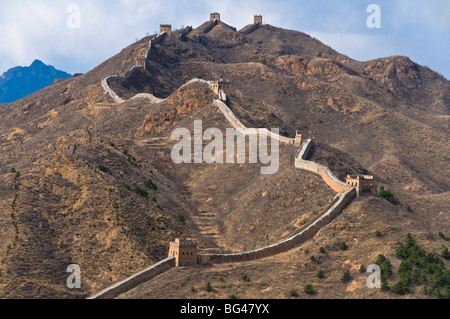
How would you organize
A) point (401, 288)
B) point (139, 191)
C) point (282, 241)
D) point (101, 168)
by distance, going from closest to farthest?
point (401, 288) → point (282, 241) → point (139, 191) → point (101, 168)

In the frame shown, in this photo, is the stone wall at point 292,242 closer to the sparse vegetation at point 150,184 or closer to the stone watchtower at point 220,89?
the sparse vegetation at point 150,184

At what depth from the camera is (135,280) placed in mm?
79688

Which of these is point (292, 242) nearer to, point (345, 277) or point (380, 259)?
point (345, 277)

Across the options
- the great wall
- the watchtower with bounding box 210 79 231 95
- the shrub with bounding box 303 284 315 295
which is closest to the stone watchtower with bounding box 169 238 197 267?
the great wall

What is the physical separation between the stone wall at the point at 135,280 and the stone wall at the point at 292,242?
9.04ft

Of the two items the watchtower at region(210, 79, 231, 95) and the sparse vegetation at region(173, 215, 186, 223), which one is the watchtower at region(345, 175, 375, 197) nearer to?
the sparse vegetation at region(173, 215, 186, 223)

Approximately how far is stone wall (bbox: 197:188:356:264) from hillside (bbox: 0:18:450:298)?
896 mm

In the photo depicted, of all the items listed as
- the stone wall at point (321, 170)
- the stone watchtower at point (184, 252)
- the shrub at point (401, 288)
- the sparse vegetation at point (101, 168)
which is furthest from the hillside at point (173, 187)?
the shrub at point (401, 288)

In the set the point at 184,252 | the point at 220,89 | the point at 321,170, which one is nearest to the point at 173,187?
the point at 321,170

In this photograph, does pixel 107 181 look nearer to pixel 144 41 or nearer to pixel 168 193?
pixel 168 193

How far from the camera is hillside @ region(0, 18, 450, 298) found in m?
83.9

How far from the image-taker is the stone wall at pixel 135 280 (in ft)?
256

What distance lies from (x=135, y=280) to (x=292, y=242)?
49.2 feet
